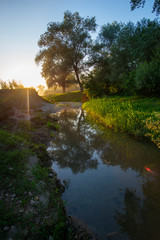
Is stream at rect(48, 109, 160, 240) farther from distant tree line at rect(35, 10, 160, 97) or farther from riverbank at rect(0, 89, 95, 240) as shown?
distant tree line at rect(35, 10, 160, 97)

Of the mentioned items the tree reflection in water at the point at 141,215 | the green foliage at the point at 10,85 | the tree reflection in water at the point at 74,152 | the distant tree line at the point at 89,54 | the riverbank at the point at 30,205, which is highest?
the distant tree line at the point at 89,54

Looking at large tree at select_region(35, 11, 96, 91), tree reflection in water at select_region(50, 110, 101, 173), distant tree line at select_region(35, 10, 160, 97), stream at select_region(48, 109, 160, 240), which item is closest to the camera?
stream at select_region(48, 109, 160, 240)

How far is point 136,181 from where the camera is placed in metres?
3.68

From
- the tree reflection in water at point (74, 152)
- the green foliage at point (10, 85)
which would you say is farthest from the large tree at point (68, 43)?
the tree reflection in water at point (74, 152)

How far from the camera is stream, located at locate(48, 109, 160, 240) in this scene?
2.52 metres

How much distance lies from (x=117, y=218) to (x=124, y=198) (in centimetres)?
55

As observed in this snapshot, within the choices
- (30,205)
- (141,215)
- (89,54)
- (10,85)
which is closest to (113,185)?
(141,215)

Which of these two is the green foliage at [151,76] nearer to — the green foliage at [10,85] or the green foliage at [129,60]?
the green foliage at [129,60]

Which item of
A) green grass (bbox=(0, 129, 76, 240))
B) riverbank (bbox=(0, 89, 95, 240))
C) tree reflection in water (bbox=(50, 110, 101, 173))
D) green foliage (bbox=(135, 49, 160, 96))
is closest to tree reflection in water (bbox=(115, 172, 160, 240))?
riverbank (bbox=(0, 89, 95, 240))

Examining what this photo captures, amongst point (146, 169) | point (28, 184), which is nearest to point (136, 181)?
point (146, 169)

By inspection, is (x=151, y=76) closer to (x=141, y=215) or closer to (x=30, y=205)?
(x=141, y=215)

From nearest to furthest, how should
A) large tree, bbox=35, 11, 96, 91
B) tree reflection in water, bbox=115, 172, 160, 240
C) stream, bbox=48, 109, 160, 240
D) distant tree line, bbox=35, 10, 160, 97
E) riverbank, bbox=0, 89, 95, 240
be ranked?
riverbank, bbox=0, 89, 95, 240
tree reflection in water, bbox=115, 172, 160, 240
stream, bbox=48, 109, 160, 240
distant tree line, bbox=35, 10, 160, 97
large tree, bbox=35, 11, 96, 91

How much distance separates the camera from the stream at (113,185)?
8.27 ft

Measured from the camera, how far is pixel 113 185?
3582 millimetres
